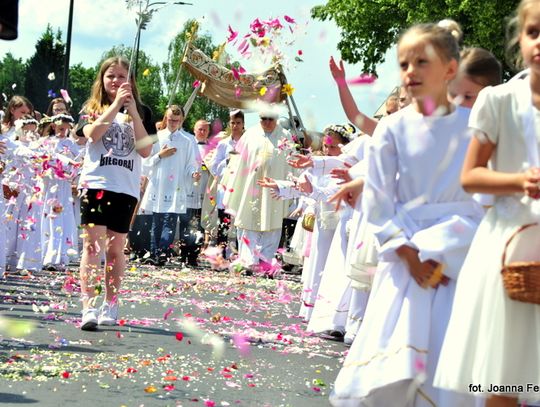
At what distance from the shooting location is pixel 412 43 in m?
4.68

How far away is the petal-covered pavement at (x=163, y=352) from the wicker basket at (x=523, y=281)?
2448 mm

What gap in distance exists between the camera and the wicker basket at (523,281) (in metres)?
3.64

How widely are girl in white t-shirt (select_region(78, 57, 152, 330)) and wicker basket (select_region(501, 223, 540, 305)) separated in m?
5.21

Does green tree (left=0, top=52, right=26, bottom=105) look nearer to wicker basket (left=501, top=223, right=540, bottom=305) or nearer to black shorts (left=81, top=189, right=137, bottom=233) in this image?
black shorts (left=81, top=189, right=137, bottom=233)

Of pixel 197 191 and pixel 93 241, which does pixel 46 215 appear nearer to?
pixel 197 191

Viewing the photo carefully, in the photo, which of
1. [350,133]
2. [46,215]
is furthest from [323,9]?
[350,133]

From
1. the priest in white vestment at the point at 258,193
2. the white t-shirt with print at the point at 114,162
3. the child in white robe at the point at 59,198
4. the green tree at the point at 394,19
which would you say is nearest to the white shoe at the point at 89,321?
the white t-shirt with print at the point at 114,162

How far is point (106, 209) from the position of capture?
28.1ft

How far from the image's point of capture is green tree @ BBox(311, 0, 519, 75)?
31.2 m

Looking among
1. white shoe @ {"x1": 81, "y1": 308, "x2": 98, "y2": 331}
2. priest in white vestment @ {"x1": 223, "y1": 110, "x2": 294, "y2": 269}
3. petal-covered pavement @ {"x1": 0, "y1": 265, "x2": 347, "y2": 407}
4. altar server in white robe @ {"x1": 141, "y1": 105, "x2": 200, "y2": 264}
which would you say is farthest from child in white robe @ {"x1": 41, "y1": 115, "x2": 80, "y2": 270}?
white shoe @ {"x1": 81, "y1": 308, "x2": 98, "y2": 331}

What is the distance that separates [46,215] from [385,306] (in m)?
11.1

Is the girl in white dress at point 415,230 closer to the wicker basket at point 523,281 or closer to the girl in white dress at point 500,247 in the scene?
the girl in white dress at point 500,247

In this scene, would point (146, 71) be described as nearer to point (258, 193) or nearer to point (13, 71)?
point (258, 193)

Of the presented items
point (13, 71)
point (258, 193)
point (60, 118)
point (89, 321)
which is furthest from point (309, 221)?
point (13, 71)
